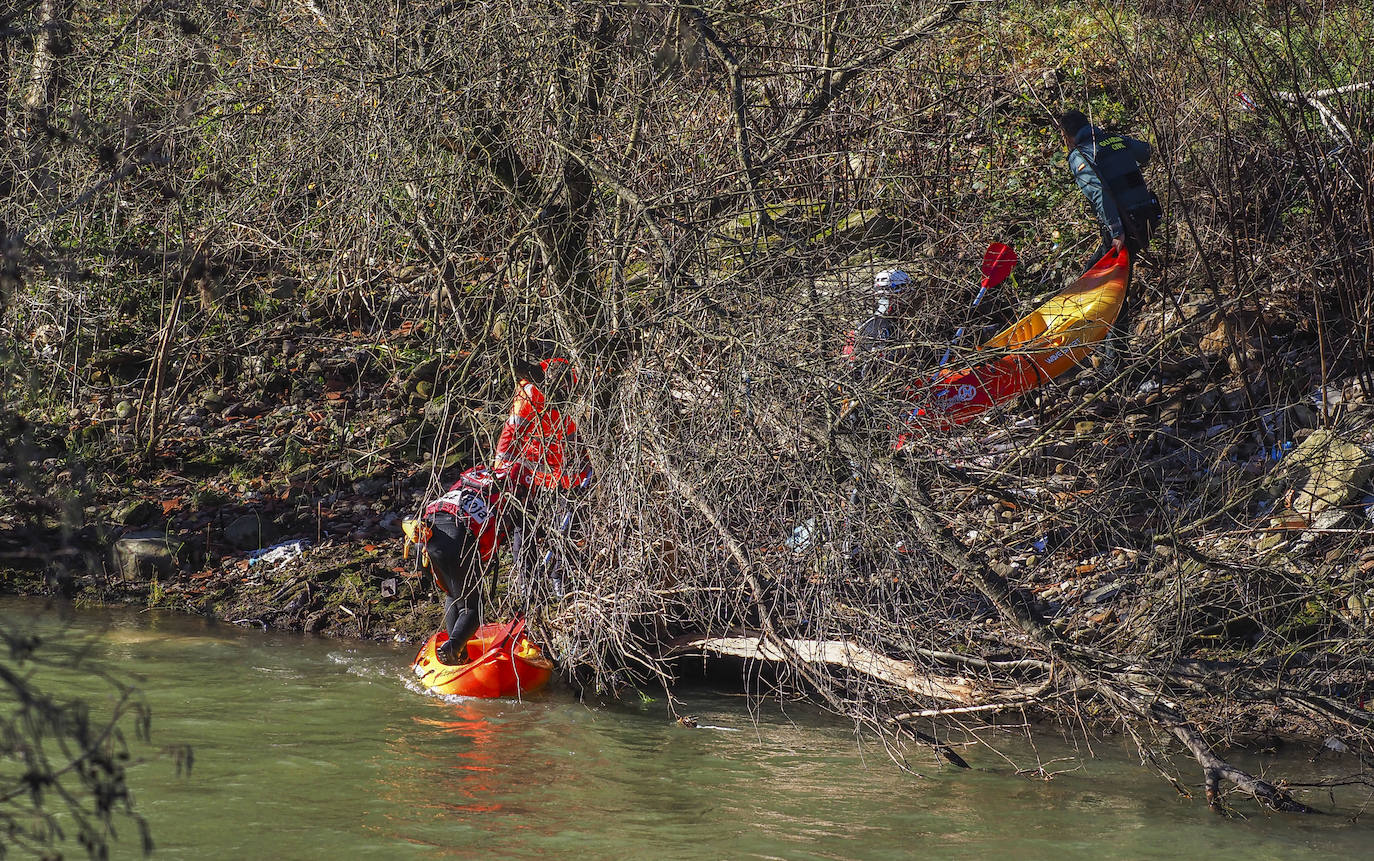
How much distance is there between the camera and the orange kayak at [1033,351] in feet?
19.8

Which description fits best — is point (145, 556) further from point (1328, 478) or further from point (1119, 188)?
point (1328, 478)

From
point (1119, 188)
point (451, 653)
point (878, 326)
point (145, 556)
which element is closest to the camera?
point (878, 326)

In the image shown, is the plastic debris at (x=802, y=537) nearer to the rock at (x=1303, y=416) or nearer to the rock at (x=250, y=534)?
the rock at (x=1303, y=416)

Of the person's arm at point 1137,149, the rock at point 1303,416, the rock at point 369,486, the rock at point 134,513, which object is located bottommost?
the rock at point 134,513

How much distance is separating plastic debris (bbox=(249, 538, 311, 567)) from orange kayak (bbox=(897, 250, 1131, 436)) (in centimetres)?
537

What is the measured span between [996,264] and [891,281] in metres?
1.26

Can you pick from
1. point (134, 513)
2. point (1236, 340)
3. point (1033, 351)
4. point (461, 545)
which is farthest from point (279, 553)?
point (1236, 340)

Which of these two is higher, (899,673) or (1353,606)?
(1353,606)

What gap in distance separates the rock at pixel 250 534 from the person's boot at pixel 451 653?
2980mm

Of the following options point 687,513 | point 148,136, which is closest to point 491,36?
point 148,136

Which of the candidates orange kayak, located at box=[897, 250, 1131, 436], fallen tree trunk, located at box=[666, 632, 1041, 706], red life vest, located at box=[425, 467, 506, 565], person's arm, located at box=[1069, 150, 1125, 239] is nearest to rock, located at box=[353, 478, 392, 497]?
red life vest, located at box=[425, 467, 506, 565]

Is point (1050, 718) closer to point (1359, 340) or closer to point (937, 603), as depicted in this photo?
point (937, 603)

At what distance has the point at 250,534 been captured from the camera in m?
9.91

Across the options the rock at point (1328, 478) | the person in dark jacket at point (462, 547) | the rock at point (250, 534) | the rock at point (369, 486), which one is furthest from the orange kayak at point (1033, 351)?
the rock at point (250, 534)
